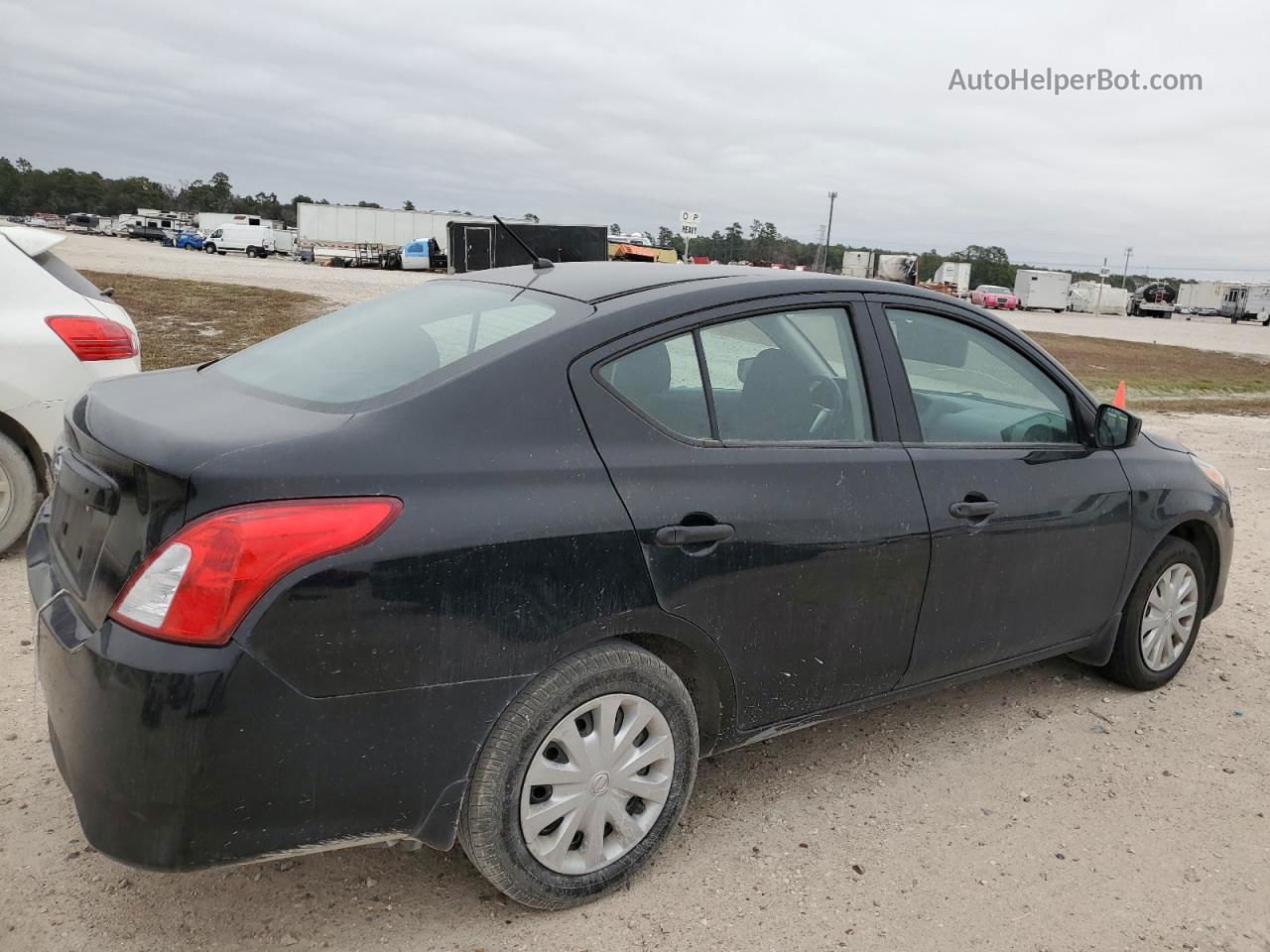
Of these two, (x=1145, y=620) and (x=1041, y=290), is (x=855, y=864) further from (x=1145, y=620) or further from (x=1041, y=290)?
(x=1041, y=290)

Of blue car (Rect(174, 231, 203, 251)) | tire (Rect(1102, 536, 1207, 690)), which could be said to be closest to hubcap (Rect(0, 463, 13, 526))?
tire (Rect(1102, 536, 1207, 690))

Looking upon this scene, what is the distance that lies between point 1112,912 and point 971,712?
4.18 ft

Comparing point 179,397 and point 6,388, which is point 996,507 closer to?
point 179,397

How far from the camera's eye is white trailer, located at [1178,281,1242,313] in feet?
260

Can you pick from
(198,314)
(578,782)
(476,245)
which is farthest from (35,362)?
(198,314)

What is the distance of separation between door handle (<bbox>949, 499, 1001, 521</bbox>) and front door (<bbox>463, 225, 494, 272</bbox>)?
467 inches

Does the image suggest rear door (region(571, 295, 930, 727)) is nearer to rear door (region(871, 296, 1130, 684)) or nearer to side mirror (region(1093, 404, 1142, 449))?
rear door (region(871, 296, 1130, 684))

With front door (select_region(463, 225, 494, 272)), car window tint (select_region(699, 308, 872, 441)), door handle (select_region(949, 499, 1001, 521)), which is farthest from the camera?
front door (select_region(463, 225, 494, 272))

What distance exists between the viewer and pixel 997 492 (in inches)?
130

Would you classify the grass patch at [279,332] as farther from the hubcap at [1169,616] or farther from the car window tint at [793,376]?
the hubcap at [1169,616]

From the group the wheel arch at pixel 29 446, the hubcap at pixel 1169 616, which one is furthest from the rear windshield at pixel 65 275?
the hubcap at pixel 1169 616

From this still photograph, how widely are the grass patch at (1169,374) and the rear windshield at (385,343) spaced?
13401 millimetres

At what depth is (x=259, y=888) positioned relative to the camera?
2.67m

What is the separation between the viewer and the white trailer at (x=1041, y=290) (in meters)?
65.7
